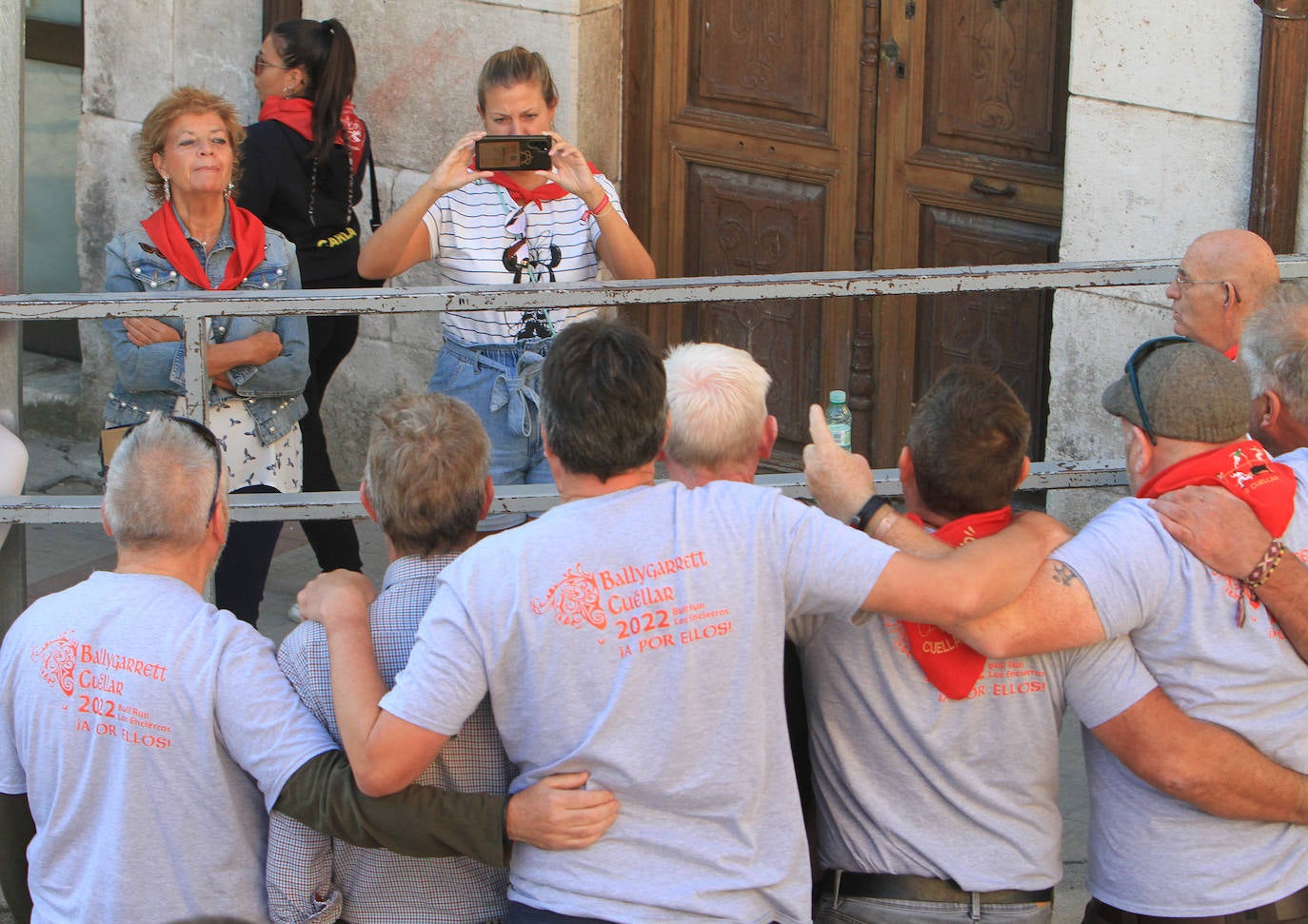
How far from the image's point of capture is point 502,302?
320 cm

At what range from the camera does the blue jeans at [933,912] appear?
8.43 feet

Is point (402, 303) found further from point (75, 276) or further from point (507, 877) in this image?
point (75, 276)

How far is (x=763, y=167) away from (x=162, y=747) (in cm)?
385

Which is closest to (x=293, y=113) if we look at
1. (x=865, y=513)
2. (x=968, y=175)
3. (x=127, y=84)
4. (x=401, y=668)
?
(x=127, y=84)

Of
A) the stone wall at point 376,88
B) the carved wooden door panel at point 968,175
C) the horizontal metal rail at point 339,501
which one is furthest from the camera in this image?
the stone wall at point 376,88

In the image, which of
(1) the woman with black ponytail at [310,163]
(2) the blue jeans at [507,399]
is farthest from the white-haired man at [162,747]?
(1) the woman with black ponytail at [310,163]

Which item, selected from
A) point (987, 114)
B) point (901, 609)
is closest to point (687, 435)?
point (901, 609)

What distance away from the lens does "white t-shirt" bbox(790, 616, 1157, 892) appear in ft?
8.35

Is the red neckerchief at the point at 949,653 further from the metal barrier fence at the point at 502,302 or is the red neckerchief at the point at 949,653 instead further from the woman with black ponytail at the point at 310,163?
the woman with black ponytail at the point at 310,163

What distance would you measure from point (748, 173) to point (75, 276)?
326 centimetres

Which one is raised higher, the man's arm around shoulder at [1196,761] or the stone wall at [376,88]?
the stone wall at [376,88]

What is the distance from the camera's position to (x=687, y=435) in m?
2.71

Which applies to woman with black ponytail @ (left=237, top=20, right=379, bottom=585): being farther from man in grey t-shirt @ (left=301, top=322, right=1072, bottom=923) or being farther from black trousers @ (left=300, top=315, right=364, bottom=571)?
man in grey t-shirt @ (left=301, top=322, right=1072, bottom=923)

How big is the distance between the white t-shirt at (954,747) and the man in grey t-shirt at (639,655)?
18cm
